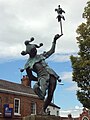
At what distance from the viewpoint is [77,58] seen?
2306 cm

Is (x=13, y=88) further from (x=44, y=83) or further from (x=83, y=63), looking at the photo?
(x=44, y=83)

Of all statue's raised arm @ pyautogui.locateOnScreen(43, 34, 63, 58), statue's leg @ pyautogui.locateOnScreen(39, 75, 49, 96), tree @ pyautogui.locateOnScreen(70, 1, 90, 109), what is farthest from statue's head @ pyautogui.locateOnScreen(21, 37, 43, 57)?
tree @ pyautogui.locateOnScreen(70, 1, 90, 109)

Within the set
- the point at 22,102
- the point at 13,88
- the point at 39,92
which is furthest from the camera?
the point at 13,88

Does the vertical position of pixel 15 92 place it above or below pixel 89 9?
below

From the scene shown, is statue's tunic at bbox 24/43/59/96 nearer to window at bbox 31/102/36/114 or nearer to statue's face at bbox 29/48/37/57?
statue's face at bbox 29/48/37/57

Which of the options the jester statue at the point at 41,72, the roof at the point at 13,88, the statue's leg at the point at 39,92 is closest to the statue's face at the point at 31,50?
the jester statue at the point at 41,72

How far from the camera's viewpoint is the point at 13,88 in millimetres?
39062

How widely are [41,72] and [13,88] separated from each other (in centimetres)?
3029

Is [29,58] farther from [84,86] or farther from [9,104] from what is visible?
[9,104]

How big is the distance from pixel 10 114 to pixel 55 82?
2785 cm

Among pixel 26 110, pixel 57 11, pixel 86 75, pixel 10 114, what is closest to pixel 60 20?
pixel 57 11

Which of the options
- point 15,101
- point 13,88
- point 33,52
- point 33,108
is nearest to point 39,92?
point 33,52

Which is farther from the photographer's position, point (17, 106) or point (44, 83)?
point (17, 106)

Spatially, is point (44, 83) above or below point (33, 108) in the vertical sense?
below
